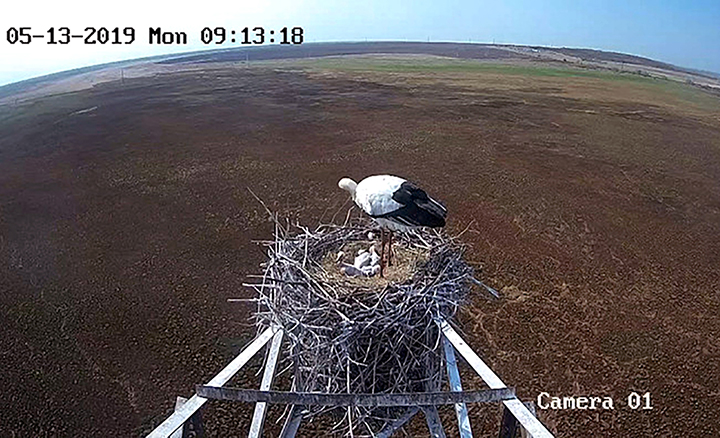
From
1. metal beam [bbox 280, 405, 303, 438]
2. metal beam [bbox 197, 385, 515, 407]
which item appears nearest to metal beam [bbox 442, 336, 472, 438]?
metal beam [bbox 197, 385, 515, 407]

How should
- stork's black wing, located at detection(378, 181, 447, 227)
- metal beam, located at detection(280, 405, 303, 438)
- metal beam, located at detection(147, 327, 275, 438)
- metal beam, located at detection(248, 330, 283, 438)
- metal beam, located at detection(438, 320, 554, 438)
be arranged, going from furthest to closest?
stork's black wing, located at detection(378, 181, 447, 227) < metal beam, located at detection(280, 405, 303, 438) < metal beam, located at detection(248, 330, 283, 438) < metal beam, located at detection(438, 320, 554, 438) < metal beam, located at detection(147, 327, 275, 438)

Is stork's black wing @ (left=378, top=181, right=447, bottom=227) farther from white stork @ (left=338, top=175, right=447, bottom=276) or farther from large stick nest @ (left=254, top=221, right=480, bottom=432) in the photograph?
large stick nest @ (left=254, top=221, right=480, bottom=432)

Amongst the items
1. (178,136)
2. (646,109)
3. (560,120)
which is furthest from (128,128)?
(646,109)

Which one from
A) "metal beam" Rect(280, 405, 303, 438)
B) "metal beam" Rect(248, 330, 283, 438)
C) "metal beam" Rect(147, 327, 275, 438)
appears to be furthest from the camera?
"metal beam" Rect(280, 405, 303, 438)

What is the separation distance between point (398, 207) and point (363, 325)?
1.17m

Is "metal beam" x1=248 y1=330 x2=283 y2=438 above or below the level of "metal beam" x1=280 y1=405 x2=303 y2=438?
above

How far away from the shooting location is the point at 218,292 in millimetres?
10898

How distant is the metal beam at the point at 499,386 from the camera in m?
2.82

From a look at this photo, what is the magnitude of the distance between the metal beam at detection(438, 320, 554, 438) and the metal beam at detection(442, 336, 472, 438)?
0.59 feet

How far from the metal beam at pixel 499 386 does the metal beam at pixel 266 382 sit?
117 cm

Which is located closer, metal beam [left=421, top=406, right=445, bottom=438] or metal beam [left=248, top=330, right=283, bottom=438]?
metal beam [left=248, top=330, right=283, bottom=438]

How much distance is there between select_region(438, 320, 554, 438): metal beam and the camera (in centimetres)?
282

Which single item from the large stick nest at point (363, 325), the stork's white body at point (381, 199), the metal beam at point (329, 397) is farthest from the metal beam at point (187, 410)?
the stork's white body at point (381, 199)

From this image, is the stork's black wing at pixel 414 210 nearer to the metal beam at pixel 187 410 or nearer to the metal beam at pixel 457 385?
the metal beam at pixel 457 385
